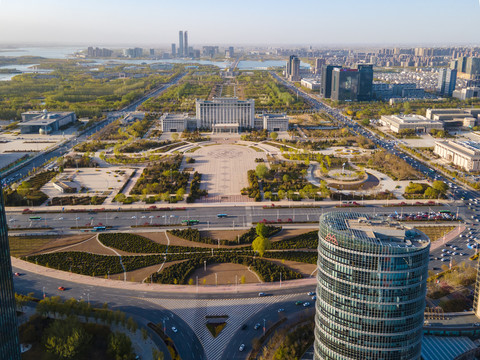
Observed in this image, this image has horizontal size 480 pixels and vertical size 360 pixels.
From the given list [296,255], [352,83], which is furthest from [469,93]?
[296,255]

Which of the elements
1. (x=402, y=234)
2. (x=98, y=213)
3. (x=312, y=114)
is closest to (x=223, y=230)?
(x=98, y=213)

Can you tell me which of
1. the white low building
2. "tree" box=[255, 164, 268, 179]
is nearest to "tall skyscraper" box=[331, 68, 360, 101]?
the white low building

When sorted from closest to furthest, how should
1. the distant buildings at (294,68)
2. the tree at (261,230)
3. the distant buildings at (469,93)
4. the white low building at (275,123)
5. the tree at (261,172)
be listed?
the tree at (261,230) < the tree at (261,172) < the white low building at (275,123) < the distant buildings at (469,93) < the distant buildings at (294,68)

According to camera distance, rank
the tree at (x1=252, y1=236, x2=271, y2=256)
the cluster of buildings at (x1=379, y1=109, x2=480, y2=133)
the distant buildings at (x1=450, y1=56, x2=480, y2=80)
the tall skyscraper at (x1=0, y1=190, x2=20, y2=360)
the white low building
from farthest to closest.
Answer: the distant buildings at (x1=450, y1=56, x2=480, y2=80) < the white low building < the cluster of buildings at (x1=379, y1=109, x2=480, y2=133) < the tree at (x1=252, y1=236, x2=271, y2=256) < the tall skyscraper at (x1=0, y1=190, x2=20, y2=360)

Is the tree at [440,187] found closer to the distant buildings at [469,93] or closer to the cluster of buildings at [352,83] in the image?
the cluster of buildings at [352,83]

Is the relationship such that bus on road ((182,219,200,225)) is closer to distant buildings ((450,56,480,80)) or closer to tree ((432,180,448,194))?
tree ((432,180,448,194))

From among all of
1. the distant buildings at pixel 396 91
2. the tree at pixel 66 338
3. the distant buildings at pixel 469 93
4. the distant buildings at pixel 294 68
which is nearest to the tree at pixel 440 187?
the tree at pixel 66 338

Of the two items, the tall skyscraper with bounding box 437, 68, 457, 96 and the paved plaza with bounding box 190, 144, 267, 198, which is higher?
the tall skyscraper with bounding box 437, 68, 457, 96
